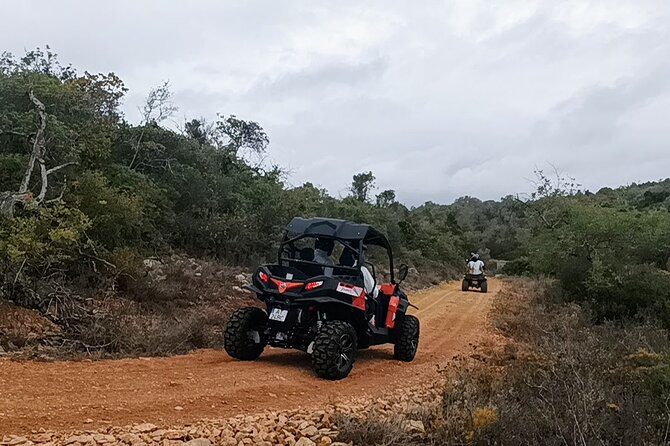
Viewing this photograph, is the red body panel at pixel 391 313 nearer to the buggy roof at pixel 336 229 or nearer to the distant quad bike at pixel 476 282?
the buggy roof at pixel 336 229

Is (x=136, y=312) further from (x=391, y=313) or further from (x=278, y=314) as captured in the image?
(x=391, y=313)

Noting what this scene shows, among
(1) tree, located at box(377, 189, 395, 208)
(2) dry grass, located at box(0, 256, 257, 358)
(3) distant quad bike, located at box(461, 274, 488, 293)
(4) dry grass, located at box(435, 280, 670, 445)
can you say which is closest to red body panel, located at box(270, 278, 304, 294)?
(2) dry grass, located at box(0, 256, 257, 358)

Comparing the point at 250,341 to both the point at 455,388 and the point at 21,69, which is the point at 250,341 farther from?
the point at 21,69

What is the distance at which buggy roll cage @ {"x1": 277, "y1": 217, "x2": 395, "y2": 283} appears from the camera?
29.8 ft

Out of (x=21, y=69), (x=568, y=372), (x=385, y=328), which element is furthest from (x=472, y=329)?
(x=21, y=69)

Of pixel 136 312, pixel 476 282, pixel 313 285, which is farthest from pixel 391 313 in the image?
pixel 476 282

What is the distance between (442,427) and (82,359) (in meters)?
5.08

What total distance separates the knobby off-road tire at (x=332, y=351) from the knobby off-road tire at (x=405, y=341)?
6.23ft

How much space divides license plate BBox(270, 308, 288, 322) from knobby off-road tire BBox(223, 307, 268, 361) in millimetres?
420

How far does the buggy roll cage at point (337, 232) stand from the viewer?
29.8 feet

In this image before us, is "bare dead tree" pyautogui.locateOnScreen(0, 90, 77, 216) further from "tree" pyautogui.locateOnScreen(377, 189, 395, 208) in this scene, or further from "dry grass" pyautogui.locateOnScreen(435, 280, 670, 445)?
"tree" pyautogui.locateOnScreen(377, 189, 395, 208)

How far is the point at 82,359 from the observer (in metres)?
8.20

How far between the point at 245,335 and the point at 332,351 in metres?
1.54

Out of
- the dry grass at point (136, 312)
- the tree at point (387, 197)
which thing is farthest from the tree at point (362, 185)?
the dry grass at point (136, 312)
